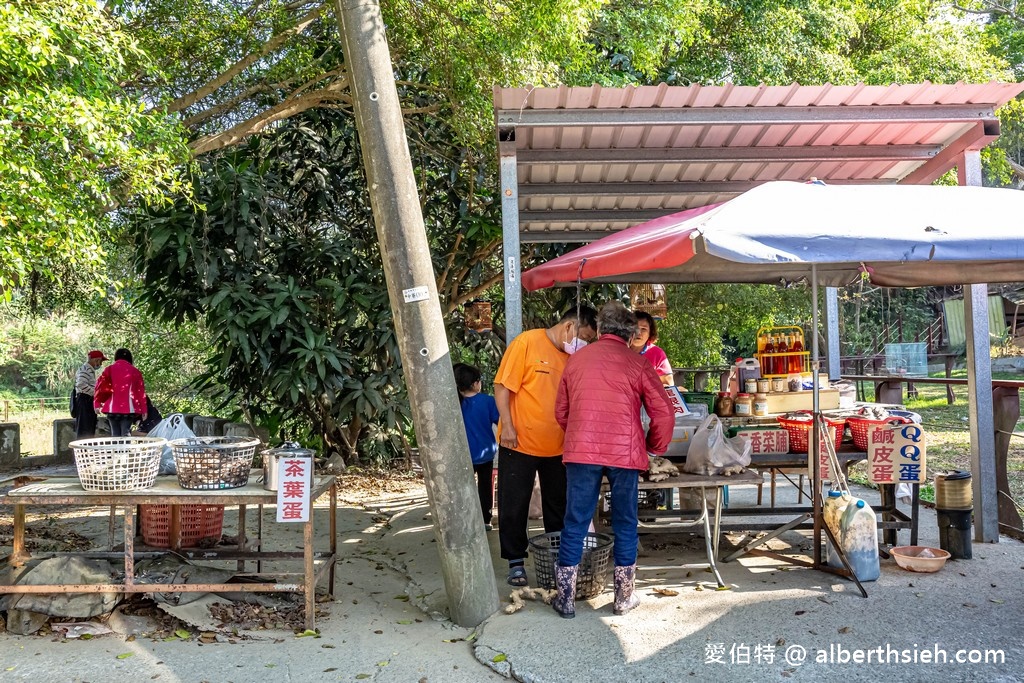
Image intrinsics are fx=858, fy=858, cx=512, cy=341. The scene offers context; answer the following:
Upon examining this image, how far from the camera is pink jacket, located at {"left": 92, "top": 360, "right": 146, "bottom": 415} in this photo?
1121cm

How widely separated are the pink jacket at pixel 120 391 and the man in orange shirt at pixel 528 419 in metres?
7.54

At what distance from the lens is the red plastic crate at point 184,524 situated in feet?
18.5

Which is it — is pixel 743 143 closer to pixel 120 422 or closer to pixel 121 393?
pixel 121 393

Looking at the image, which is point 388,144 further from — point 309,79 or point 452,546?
point 309,79

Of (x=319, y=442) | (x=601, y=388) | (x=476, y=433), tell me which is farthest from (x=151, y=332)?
(x=601, y=388)

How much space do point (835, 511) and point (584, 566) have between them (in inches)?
63.6

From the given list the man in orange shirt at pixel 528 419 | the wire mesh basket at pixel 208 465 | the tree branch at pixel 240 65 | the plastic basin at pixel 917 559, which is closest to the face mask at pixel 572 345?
the man in orange shirt at pixel 528 419

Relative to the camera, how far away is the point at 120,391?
11203 mm

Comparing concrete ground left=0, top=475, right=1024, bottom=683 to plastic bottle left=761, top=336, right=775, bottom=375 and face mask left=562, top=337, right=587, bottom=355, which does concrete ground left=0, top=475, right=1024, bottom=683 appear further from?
plastic bottle left=761, top=336, right=775, bottom=375

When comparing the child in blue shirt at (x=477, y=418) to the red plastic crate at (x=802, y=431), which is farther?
the child in blue shirt at (x=477, y=418)

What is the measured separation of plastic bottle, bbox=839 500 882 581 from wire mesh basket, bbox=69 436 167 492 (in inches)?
161

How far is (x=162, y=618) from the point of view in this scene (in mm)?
4953

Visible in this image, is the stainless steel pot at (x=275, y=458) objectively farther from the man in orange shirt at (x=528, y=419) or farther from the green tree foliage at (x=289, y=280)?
the green tree foliage at (x=289, y=280)

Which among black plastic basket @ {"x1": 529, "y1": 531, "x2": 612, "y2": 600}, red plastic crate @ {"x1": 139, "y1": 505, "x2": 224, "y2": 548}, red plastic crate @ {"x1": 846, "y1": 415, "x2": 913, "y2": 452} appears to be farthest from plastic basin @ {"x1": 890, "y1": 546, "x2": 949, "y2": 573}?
red plastic crate @ {"x1": 139, "y1": 505, "x2": 224, "y2": 548}
